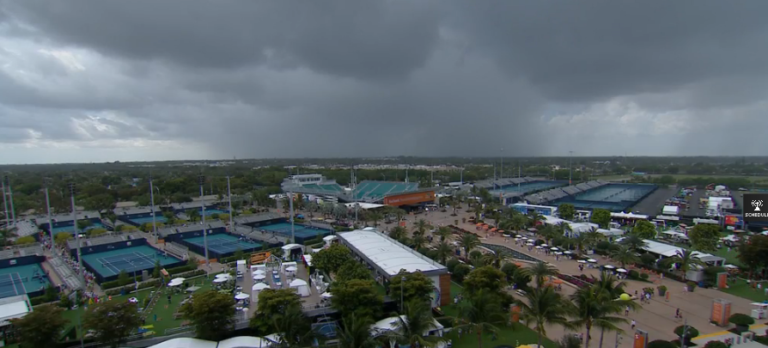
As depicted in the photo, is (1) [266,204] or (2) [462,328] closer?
(2) [462,328]

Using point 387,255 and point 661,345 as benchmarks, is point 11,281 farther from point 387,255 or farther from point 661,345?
point 661,345

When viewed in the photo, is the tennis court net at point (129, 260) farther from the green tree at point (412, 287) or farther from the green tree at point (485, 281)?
the green tree at point (485, 281)

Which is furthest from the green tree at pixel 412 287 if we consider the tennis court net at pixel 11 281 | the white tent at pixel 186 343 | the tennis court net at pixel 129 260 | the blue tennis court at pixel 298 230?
the tennis court net at pixel 11 281

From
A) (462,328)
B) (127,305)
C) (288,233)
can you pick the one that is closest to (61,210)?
(288,233)

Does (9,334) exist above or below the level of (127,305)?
below

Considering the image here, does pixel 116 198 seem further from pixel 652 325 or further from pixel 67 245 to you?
pixel 652 325

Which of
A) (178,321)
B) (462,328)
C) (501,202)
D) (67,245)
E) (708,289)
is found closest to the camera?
(462,328)

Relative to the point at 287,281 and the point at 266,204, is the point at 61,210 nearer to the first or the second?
the point at 266,204

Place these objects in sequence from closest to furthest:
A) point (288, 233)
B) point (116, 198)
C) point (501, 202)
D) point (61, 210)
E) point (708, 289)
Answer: point (708, 289) → point (288, 233) → point (61, 210) → point (501, 202) → point (116, 198)

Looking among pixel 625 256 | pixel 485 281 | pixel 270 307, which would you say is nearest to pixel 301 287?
pixel 270 307
